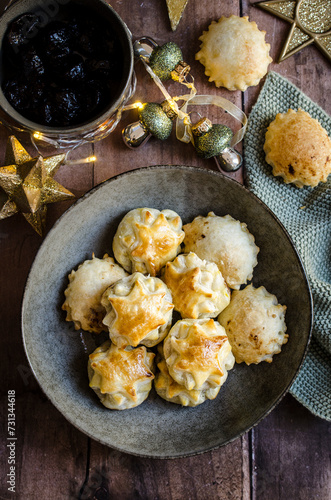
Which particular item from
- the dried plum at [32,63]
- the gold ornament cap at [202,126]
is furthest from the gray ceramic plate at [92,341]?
the dried plum at [32,63]

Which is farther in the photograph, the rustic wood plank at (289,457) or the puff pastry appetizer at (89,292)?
the rustic wood plank at (289,457)

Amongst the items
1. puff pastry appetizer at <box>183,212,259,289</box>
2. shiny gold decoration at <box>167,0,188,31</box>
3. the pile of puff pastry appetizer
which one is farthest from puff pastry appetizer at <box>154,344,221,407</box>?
shiny gold decoration at <box>167,0,188,31</box>

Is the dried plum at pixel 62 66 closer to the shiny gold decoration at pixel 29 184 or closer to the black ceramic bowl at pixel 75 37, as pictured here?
the black ceramic bowl at pixel 75 37

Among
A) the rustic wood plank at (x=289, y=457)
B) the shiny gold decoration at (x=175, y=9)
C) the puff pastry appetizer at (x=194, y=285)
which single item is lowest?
the rustic wood plank at (x=289, y=457)

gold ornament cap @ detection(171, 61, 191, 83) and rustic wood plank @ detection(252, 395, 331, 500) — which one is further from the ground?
gold ornament cap @ detection(171, 61, 191, 83)

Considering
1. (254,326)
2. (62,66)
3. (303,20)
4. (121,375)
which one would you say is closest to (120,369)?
(121,375)

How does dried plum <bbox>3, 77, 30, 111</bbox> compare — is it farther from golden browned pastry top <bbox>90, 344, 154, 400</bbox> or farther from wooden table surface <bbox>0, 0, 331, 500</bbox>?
golden browned pastry top <bbox>90, 344, 154, 400</bbox>
